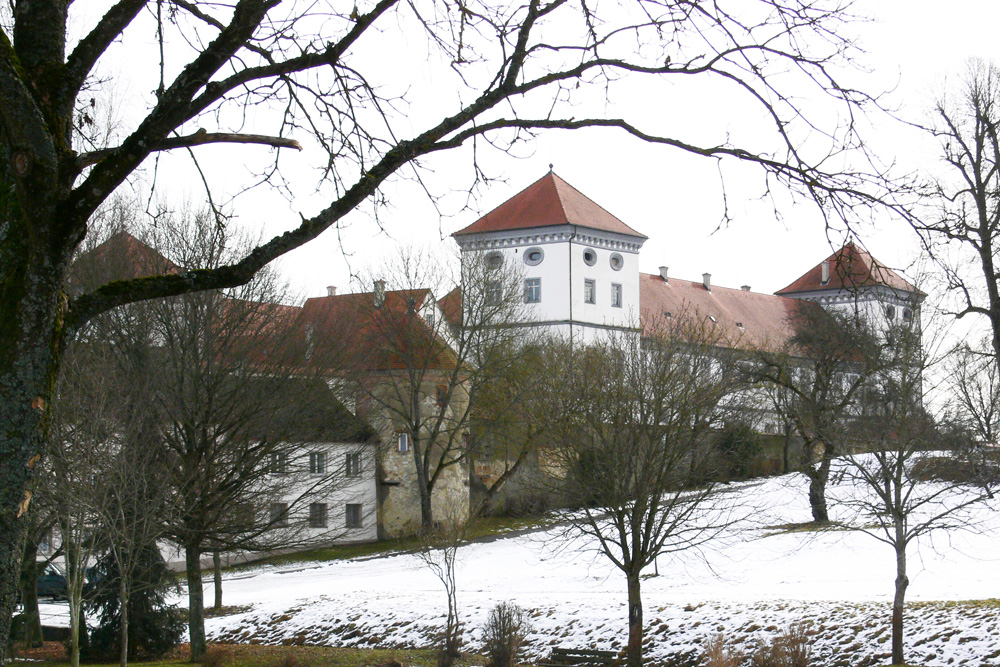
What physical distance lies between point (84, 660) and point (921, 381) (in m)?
18.2

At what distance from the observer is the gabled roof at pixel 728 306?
67000 mm

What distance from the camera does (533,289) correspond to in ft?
187

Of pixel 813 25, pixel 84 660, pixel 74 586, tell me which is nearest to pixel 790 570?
pixel 84 660

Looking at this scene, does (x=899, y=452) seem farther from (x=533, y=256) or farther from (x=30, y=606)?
(x=533, y=256)

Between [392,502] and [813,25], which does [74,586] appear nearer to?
[813,25]

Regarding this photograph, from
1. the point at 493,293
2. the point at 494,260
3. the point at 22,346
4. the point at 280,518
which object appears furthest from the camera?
the point at 494,260

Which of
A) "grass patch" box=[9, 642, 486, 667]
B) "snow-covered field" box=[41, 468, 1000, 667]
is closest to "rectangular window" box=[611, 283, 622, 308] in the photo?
"snow-covered field" box=[41, 468, 1000, 667]

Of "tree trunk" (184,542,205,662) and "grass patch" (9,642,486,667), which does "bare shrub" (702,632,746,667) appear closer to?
"grass patch" (9,642,486,667)

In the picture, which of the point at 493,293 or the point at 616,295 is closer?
the point at 493,293

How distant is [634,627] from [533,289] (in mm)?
37538

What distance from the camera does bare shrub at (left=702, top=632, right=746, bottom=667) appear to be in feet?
61.9

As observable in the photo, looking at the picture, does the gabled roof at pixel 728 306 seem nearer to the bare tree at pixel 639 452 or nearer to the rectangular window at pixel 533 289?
the rectangular window at pixel 533 289

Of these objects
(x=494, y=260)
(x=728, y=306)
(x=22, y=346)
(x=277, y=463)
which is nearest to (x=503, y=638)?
(x=277, y=463)

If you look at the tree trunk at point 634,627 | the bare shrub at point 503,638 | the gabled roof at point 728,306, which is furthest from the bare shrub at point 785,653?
the gabled roof at point 728,306
